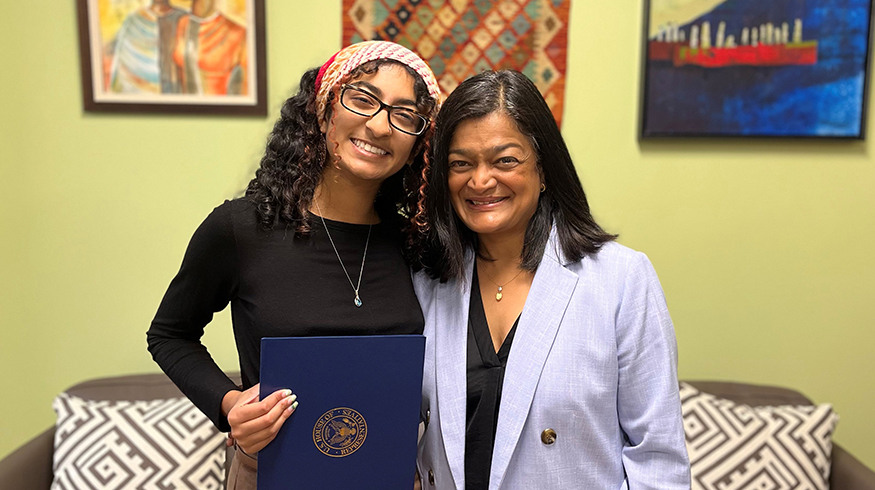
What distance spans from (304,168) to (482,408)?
61 cm

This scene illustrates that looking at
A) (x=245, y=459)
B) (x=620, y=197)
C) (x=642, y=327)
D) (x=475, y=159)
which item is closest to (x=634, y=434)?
(x=642, y=327)

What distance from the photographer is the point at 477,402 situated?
1182 mm

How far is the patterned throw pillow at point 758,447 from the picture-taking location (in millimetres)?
1769

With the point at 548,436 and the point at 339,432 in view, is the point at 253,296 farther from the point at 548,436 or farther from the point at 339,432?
the point at 548,436

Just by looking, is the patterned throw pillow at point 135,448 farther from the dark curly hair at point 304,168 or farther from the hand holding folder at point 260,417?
the dark curly hair at point 304,168

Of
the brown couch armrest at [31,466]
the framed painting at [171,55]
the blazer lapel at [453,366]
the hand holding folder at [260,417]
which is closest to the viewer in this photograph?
the hand holding folder at [260,417]

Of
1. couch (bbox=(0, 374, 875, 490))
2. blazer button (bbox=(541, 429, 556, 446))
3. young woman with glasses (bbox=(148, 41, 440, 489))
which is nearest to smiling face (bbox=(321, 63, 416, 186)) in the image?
young woman with glasses (bbox=(148, 41, 440, 489))

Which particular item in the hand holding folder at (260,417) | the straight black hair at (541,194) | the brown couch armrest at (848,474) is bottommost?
the brown couch armrest at (848,474)

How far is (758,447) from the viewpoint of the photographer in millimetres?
1792

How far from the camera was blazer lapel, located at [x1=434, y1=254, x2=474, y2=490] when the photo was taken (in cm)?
116

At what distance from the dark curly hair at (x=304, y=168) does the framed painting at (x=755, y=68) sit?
1.07 metres

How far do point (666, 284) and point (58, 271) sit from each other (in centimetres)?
212

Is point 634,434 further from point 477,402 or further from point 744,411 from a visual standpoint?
point 744,411

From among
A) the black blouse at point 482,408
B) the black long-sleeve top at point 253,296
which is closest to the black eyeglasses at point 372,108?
the black long-sleeve top at point 253,296
